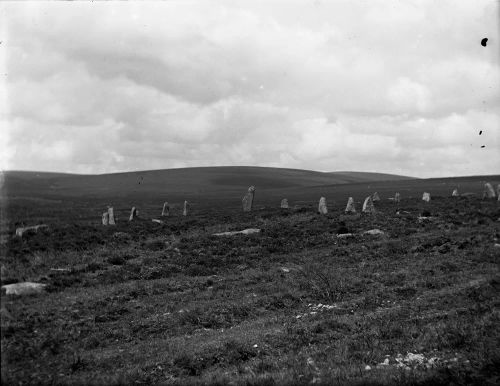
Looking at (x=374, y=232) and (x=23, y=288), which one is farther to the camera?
(x=374, y=232)

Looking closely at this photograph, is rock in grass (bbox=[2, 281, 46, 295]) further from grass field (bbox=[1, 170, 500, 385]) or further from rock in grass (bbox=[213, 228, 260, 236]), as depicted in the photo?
rock in grass (bbox=[213, 228, 260, 236])

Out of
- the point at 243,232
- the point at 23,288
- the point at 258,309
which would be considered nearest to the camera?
the point at 258,309

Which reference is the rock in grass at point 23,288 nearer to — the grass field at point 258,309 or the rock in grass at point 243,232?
the grass field at point 258,309

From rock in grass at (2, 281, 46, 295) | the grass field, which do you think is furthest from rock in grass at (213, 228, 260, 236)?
rock in grass at (2, 281, 46, 295)

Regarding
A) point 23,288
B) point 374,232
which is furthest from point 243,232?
point 23,288

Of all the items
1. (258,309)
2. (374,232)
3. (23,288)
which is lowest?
(258,309)

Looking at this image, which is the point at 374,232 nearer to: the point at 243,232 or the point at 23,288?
the point at 243,232

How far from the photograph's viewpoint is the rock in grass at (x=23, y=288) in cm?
1832

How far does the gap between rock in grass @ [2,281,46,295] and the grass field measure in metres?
0.64

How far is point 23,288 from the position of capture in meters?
18.7

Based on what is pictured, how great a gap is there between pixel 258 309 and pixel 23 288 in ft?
31.5

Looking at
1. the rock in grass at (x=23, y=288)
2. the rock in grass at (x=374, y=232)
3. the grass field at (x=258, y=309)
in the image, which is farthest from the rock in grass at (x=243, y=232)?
the rock in grass at (x=23, y=288)

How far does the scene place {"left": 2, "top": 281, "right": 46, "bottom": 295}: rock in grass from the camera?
1832 cm

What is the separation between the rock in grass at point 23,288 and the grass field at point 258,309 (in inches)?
25.3
